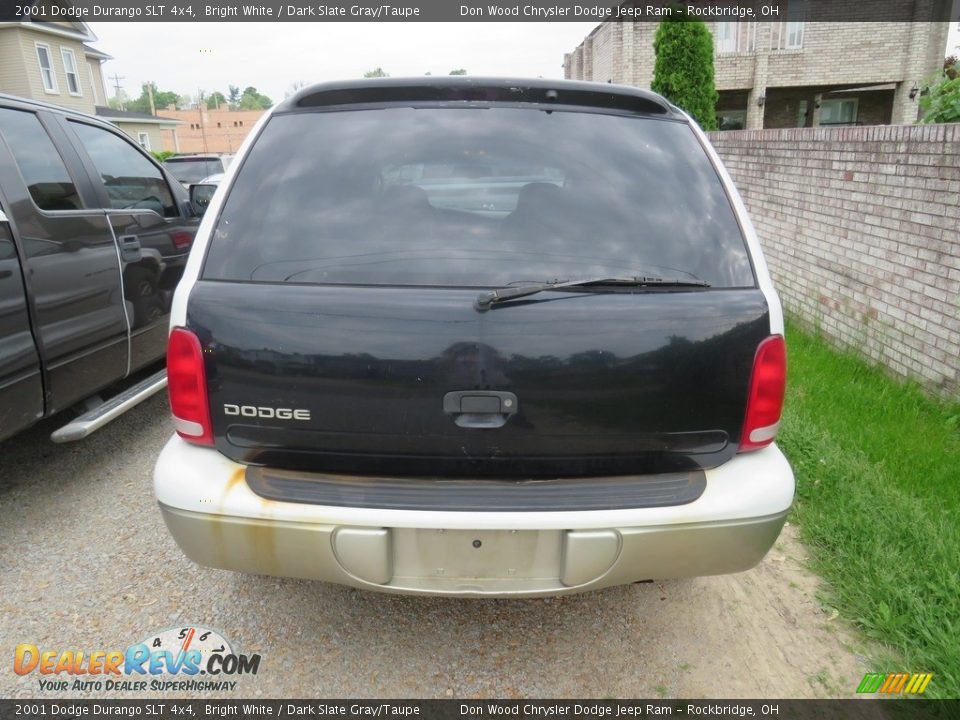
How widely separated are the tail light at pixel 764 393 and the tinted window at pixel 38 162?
10.5 ft

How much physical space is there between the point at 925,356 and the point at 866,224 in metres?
1.10

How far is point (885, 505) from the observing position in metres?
2.94

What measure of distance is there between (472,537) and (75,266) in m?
2.58

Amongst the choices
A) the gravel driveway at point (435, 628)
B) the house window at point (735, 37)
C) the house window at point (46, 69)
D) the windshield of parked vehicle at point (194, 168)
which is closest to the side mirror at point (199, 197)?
the gravel driveway at point (435, 628)

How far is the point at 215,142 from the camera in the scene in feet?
232

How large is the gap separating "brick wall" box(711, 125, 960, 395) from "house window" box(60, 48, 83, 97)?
100ft

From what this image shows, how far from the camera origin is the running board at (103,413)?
3.11 meters

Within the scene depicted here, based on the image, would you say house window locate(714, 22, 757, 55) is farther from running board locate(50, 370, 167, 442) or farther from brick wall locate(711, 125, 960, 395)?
running board locate(50, 370, 167, 442)

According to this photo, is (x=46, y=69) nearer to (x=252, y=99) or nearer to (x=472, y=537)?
(x=472, y=537)

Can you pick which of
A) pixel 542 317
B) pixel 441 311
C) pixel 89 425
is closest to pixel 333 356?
pixel 441 311

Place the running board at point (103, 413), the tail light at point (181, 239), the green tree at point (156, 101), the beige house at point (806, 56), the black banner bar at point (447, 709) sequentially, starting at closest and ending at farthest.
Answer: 1. the black banner bar at point (447, 709)
2. the running board at point (103, 413)
3. the tail light at point (181, 239)
4. the beige house at point (806, 56)
5. the green tree at point (156, 101)

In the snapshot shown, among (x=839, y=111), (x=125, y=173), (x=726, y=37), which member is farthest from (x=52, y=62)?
(x=839, y=111)

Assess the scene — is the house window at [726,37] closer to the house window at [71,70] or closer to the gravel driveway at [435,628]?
the gravel driveway at [435,628]

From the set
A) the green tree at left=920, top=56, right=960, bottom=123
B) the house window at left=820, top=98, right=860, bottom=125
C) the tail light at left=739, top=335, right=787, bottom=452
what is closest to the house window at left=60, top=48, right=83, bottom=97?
the house window at left=820, top=98, right=860, bottom=125
